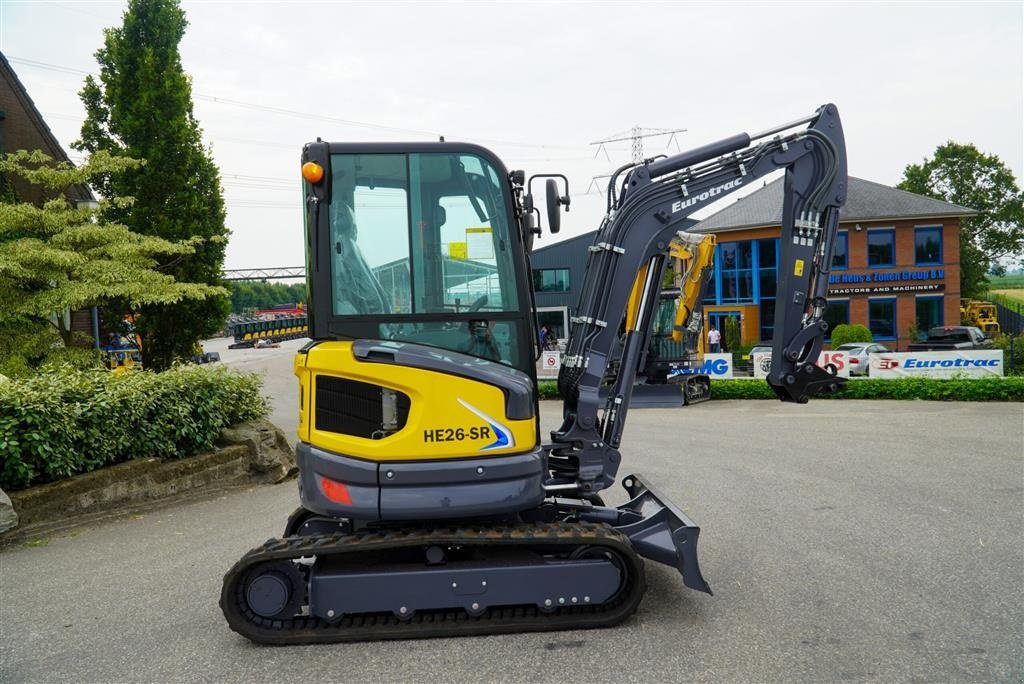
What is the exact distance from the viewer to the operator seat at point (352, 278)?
5.08 metres

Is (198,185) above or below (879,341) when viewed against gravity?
above

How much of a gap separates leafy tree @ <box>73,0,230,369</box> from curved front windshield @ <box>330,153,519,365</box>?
430 inches

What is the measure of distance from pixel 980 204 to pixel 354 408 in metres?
53.7

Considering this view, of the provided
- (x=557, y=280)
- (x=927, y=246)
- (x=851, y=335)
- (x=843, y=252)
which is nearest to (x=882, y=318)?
(x=843, y=252)

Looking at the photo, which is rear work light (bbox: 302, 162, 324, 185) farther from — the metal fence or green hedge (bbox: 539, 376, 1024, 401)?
the metal fence

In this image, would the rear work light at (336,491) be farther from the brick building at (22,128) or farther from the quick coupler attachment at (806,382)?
the brick building at (22,128)

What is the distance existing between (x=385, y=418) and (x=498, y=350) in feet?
2.81

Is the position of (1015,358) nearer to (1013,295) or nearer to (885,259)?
(885,259)

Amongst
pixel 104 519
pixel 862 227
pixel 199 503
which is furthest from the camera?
pixel 862 227

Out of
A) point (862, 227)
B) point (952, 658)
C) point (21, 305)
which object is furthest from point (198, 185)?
point (862, 227)

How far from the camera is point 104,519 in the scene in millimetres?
8156

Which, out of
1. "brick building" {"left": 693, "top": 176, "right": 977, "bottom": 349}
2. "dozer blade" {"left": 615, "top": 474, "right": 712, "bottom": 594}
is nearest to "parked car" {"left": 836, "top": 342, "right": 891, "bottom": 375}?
"brick building" {"left": 693, "top": 176, "right": 977, "bottom": 349}

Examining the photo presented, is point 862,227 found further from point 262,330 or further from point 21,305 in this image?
point 262,330

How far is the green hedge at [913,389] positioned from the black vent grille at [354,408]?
12.5 metres
